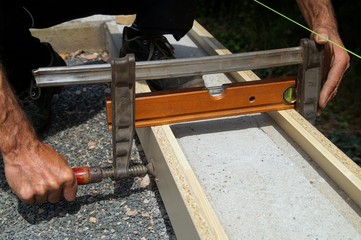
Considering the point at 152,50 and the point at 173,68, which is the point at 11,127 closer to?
the point at 173,68

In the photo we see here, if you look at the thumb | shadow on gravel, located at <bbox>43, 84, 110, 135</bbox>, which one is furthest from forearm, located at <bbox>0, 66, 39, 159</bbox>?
the thumb

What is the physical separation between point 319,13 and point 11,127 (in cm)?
149

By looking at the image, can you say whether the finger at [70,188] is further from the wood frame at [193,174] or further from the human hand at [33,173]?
the wood frame at [193,174]

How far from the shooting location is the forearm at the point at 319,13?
7.32 ft

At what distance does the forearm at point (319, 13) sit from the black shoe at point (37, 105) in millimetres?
1449

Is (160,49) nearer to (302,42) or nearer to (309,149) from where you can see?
(302,42)

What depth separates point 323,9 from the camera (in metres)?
2.28

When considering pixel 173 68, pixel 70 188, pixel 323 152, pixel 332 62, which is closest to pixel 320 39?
pixel 332 62

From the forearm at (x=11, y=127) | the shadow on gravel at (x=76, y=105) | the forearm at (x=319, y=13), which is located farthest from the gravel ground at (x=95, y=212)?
the forearm at (x=319, y=13)

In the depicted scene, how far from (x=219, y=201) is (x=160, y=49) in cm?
106

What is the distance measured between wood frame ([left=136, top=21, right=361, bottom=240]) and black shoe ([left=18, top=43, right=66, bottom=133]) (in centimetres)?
64

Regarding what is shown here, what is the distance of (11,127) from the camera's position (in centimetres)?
167

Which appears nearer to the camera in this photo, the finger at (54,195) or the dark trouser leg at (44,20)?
the finger at (54,195)

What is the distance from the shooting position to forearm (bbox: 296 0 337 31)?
223cm
